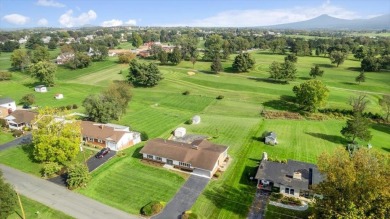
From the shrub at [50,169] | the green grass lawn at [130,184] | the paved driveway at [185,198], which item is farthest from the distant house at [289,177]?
the shrub at [50,169]

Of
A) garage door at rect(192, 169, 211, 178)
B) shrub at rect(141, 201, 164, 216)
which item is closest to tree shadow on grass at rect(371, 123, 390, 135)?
garage door at rect(192, 169, 211, 178)

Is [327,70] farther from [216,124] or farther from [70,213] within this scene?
[70,213]

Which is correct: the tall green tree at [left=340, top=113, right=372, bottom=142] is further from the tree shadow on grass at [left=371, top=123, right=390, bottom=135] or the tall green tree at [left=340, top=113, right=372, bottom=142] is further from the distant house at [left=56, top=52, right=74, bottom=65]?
the distant house at [left=56, top=52, right=74, bottom=65]

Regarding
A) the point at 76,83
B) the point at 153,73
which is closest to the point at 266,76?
the point at 153,73

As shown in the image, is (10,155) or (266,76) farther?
(266,76)

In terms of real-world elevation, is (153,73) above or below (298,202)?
above

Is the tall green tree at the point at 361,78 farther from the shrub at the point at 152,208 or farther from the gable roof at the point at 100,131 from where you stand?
the shrub at the point at 152,208
